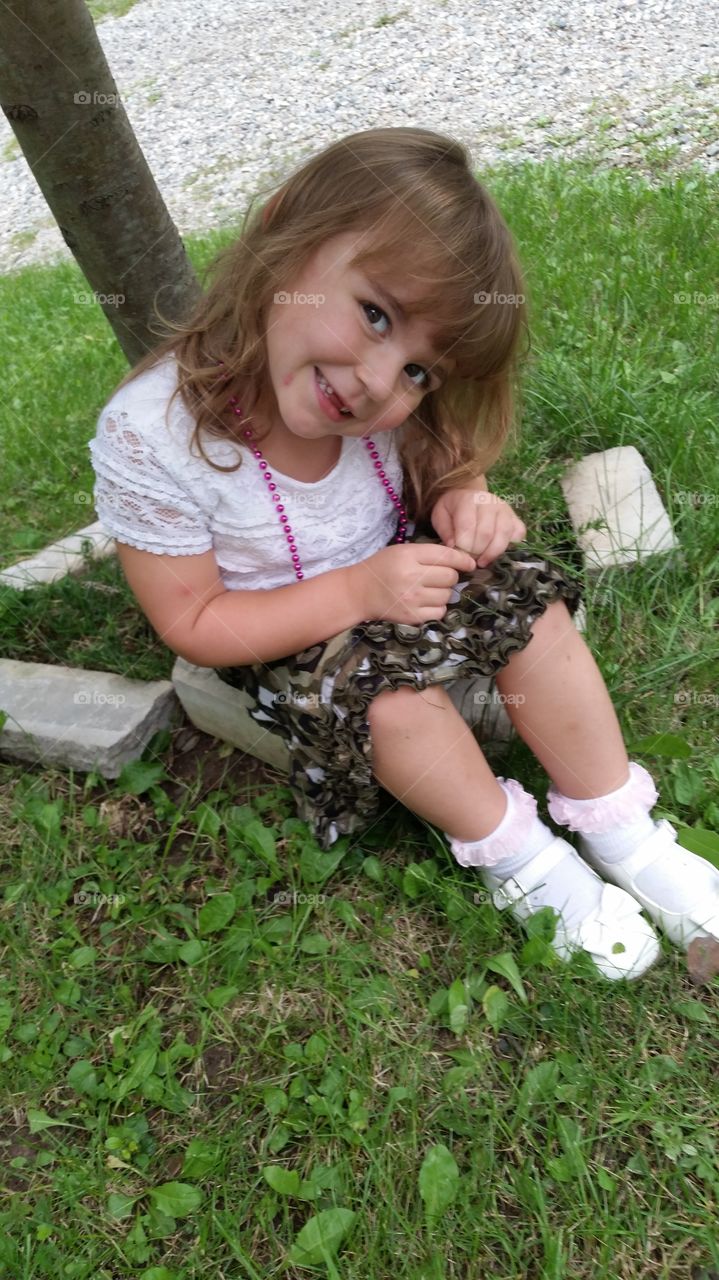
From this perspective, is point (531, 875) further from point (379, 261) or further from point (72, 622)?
point (72, 622)

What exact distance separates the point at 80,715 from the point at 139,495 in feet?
2.31

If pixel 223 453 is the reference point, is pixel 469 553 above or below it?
below

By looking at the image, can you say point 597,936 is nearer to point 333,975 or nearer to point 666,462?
point 333,975

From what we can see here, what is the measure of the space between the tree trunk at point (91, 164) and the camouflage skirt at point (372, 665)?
93 centimetres

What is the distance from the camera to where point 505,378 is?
183 centimetres

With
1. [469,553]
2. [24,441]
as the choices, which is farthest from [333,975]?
[24,441]

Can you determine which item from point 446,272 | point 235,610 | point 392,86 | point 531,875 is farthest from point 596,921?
point 392,86

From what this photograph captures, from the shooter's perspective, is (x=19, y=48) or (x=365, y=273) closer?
(x=365, y=273)

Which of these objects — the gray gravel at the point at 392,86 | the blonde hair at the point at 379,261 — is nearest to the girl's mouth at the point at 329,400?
the blonde hair at the point at 379,261

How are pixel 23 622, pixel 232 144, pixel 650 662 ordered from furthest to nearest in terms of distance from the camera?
pixel 232 144
pixel 23 622
pixel 650 662

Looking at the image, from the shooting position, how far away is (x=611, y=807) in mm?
1758

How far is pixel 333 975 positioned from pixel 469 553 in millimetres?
761

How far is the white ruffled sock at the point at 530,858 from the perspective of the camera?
1730 mm

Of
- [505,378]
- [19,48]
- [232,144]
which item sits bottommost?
[232,144]
